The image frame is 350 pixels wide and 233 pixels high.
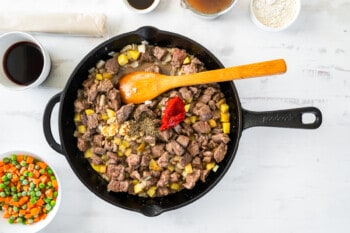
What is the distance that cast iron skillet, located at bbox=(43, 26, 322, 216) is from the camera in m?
1.77

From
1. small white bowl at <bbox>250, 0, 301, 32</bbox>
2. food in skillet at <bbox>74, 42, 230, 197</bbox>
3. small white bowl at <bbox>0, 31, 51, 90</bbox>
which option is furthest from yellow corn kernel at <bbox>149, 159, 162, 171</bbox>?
small white bowl at <bbox>250, 0, 301, 32</bbox>

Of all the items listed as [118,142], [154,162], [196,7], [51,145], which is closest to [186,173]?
[154,162]

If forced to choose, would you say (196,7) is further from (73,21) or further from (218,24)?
(73,21)

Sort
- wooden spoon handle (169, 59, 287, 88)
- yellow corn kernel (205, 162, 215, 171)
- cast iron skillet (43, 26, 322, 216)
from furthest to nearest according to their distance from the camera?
yellow corn kernel (205, 162, 215, 171) → cast iron skillet (43, 26, 322, 216) → wooden spoon handle (169, 59, 287, 88)

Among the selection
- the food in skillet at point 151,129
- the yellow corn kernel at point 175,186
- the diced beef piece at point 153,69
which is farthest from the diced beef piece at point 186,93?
the yellow corn kernel at point 175,186

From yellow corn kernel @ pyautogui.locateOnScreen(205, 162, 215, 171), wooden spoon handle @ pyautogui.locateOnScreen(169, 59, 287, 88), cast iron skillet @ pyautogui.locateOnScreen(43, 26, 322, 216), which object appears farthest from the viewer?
yellow corn kernel @ pyautogui.locateOnScreen(205, 162, 215, 171)

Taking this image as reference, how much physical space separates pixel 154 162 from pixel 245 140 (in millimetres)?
371

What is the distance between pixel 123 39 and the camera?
6.06 feet

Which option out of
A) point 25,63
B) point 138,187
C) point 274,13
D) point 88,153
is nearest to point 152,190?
point 138,187

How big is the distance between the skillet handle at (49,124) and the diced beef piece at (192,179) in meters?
0.46

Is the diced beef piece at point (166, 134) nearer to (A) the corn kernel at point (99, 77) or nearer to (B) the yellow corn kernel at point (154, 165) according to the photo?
(B) the yellow corn kernel at point (154, 165)

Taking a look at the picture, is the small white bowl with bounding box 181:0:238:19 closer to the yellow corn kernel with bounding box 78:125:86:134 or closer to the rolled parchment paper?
the rolled parchment paper

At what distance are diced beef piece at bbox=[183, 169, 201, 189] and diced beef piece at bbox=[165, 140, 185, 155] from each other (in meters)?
0.09

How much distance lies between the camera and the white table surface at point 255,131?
1970 millimetres
